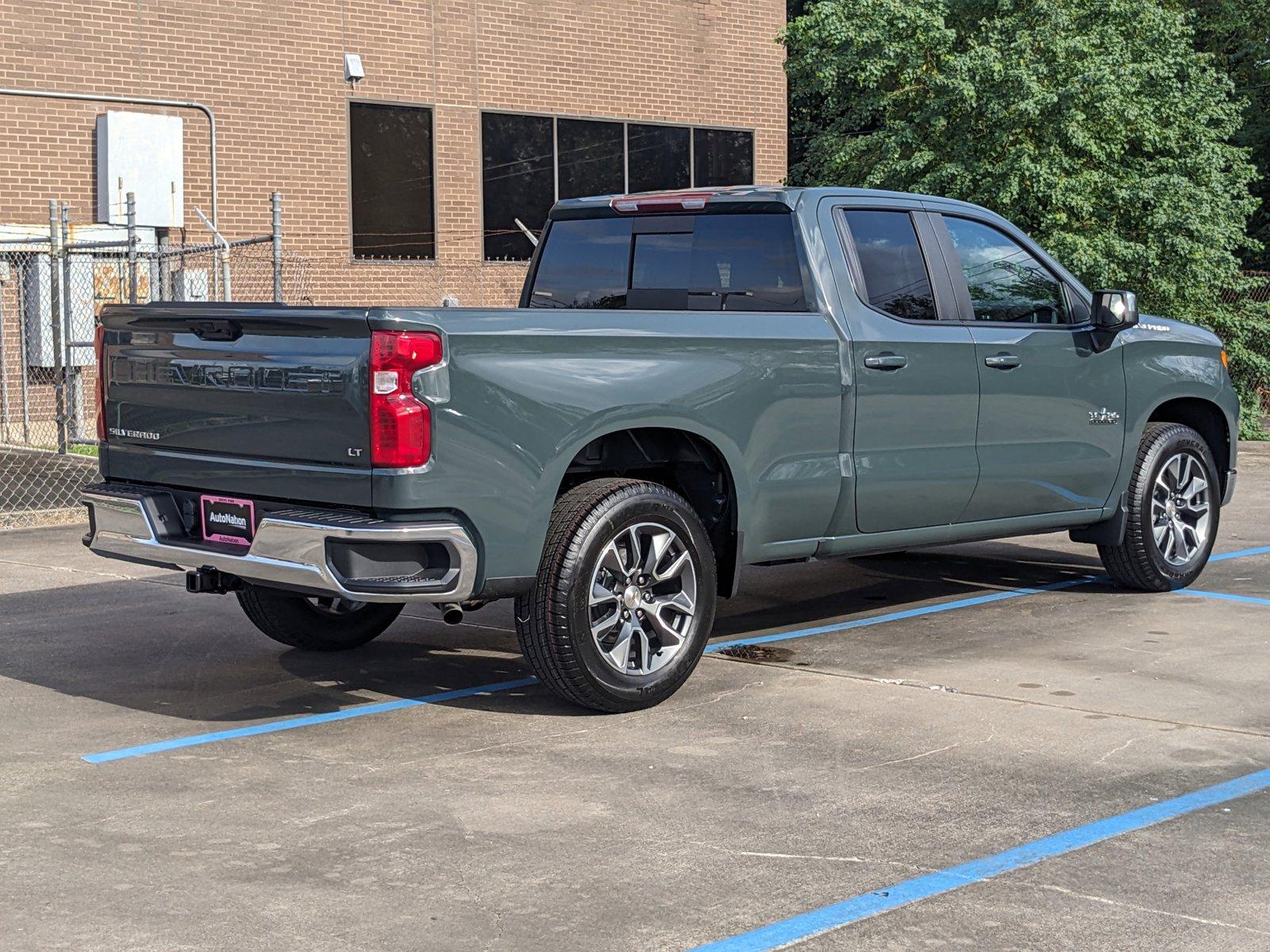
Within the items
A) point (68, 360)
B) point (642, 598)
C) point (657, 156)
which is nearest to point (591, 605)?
point (642, 598)

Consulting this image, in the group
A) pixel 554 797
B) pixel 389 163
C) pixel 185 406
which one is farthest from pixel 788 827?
pixel 389 163

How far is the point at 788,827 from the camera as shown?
16.9ft

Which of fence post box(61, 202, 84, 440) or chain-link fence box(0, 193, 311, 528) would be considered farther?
chain-link fence box(0, 193, 311, 528)

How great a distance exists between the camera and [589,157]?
21.7m

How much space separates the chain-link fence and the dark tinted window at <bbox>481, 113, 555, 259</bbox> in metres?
2.71

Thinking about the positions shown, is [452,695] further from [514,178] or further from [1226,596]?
[514,178]

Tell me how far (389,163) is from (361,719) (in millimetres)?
14385

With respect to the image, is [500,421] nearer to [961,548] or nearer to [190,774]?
[190,774]

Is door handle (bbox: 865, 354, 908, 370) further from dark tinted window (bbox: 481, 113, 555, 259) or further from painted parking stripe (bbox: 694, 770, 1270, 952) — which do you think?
dark tinted window (bbox: 481, 113, 555, 259)

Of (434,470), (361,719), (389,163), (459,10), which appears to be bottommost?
(361,719)

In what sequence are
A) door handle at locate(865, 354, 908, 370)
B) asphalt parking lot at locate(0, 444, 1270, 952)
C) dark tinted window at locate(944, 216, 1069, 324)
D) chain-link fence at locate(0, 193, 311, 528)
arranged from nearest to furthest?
asphalt parking lot at locate(0, 444, 1270, 952)
door handle at locate(865, 354, 908, 370)
dark tinted window at locate(944, 216, 1069, 324)
chain-link fence at locate(0, 193, 311, 528)

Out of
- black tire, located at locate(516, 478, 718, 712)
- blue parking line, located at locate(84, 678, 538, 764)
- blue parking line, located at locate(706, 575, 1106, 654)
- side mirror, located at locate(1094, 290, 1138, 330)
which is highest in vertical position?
side mirror, located at locate(1094, 290, 1138, 330)

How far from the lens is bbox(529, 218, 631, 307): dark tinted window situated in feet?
26.6

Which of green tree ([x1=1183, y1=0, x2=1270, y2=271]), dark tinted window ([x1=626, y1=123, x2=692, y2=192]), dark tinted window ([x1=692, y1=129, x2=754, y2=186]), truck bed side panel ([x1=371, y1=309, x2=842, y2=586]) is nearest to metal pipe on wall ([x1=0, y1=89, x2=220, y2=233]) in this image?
dark tinted window ([x1=626, y1=123, x2=692, y2=192])
